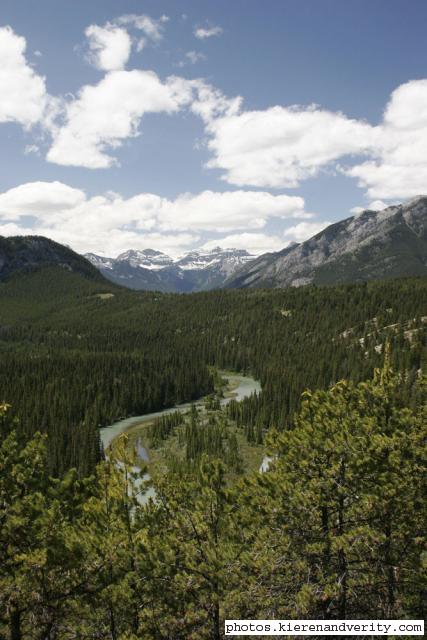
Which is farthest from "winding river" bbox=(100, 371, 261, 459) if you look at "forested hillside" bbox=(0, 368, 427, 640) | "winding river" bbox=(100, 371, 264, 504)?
"forested hillside" bbox=(0, 368, 427, 640)

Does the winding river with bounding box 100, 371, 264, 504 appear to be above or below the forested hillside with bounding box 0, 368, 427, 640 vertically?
below

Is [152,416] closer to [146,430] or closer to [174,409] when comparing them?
[174,409]

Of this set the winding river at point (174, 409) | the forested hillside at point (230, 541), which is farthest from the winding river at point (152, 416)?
the forested hillside at point (230, 541)

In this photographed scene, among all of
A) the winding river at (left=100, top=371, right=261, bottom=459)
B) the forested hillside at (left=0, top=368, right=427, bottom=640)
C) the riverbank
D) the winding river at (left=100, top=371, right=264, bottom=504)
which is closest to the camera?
the forested hillside at (left=0, top=368, right=427, bottom=640)

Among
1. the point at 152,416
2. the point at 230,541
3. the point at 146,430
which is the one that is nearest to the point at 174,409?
the point at 152,416

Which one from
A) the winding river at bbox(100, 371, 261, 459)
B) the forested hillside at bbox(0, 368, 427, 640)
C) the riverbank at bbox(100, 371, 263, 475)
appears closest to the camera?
the forested hillside at bbox(0, 368, 427, 640)

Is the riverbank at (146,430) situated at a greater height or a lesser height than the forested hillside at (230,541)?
lesser

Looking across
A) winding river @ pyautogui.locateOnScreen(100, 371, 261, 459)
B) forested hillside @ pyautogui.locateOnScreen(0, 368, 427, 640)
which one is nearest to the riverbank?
winding river @ pyautogui.locateOnScreen(100, 371, 261, 459)

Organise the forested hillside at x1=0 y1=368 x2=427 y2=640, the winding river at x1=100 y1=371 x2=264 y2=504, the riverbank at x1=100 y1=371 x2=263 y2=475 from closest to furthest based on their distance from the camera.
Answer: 1. the forested hillside at x1=0 y1=368 x2=427 y2=640
2. the riverbank at x1=100 y1=371 x2=263 y2=475
3. the winding river at x1=100 y1=371 x2=264 y2=504

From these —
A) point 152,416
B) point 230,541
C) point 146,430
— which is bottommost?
point 152,416

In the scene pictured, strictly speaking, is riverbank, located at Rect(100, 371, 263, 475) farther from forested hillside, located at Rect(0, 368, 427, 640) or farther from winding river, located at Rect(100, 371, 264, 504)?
forested hillside, located at Rect(0, 368, 427, 640)

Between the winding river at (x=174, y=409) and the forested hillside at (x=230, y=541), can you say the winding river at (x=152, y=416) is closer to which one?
the winding river at (x=174, y=409)

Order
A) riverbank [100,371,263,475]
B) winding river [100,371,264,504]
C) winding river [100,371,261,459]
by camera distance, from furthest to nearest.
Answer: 1. winding river [100,371,261,459]
2. winding river [100,371,264,504]
3. riverbank [100,371,263,475]

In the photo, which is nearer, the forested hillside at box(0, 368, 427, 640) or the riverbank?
the forested hillside at box(0, 368, 427, 640)
